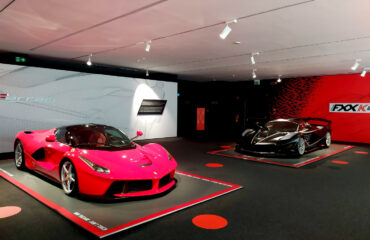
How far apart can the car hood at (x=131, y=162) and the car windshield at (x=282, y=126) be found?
4447 millimetres

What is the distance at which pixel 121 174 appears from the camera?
3.46m

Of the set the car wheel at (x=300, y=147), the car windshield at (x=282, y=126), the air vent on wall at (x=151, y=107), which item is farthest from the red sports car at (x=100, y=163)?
the air vent on wall at (x=151, y=107)

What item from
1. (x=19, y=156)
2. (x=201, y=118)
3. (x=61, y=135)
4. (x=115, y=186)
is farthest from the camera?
(x=201, y=118)

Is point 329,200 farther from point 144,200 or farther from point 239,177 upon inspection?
point 144,200

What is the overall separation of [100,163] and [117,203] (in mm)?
581

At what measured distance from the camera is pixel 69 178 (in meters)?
3.79

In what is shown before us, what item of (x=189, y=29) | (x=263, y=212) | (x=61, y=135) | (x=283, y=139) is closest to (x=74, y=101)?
(x=61, y=135)

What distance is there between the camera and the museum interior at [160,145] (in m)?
3.06

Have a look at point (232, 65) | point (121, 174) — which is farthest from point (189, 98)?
point (121, 174)

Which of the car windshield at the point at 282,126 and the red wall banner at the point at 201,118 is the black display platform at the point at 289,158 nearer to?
the car windshield at the point at 282,126

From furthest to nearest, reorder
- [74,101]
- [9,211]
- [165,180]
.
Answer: [74,101] < [165,180] < [9,211]

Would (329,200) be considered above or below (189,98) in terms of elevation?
below

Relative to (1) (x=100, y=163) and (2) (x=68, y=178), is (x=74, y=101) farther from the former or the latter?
(1) (x=100, y=163)

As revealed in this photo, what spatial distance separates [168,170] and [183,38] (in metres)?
2.63
